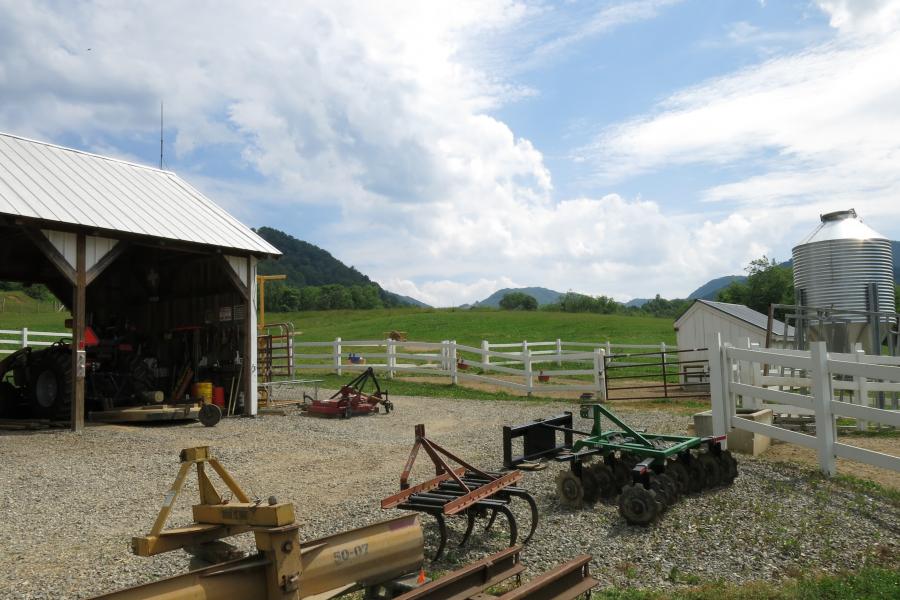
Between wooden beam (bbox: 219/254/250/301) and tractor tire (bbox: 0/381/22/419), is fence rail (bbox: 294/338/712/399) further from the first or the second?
tractor tire (bbox: 0/381/22/419)

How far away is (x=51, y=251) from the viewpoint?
485 inches

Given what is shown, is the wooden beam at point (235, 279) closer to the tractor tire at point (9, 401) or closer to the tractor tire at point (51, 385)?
the tractor tire at point (51, 385)

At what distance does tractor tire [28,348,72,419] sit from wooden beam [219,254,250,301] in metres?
3.45

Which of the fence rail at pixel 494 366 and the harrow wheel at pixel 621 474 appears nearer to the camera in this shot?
the harrow wheel at pixel 621 474

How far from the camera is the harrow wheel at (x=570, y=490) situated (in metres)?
7.08

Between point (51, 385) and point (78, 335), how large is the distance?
282cm

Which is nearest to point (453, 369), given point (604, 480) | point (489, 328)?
point (604, 480)

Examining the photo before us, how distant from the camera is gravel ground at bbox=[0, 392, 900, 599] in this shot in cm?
559

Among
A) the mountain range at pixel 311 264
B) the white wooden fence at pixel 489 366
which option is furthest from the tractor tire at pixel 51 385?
the mountain range at pixel 311 264

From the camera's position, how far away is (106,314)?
18469 millimetres

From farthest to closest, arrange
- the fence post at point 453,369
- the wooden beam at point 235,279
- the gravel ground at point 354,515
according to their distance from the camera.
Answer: the fence post at point 453,369, the wooden beam at point 235,279, the gravel ground at point 354,515

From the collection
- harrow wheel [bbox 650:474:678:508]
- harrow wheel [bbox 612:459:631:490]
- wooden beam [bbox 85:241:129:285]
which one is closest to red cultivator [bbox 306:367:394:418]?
wooden beam [bbox 85:241:129:285]

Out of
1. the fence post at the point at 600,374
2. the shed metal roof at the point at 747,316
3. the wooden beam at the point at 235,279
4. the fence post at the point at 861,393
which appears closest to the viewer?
the fence post at the point at 861,393

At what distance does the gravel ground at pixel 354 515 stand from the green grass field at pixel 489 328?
28.5 meters
